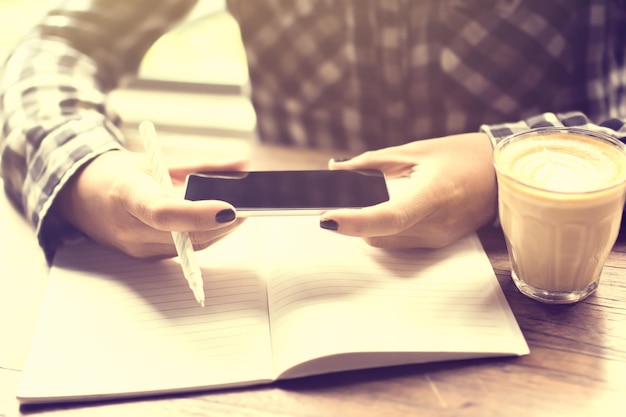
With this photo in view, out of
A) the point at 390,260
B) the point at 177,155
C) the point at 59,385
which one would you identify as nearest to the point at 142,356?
the point at 59,385

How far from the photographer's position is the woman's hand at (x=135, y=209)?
0.67m

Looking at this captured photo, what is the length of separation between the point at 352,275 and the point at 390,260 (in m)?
0.05

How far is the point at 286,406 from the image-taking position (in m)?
0.57

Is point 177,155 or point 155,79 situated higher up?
point 177,155

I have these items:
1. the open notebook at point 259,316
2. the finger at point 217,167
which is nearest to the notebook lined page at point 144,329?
the open notebook at point 259,316

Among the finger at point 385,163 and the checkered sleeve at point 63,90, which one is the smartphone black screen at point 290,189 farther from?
the checkered sleeve at point 63,90

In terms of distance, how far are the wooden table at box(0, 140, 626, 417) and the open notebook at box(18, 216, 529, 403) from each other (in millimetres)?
11

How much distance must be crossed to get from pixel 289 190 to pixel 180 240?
132 millimetres

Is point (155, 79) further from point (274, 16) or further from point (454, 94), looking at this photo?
point (454, 94)

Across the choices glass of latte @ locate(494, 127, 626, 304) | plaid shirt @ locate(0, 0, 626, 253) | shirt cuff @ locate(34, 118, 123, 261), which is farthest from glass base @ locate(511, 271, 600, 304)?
shirt cuff @ locate(34, 118, 123, 261)

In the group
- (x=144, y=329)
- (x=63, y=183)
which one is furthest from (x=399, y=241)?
(x=63, y=183)

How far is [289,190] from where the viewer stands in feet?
2.35

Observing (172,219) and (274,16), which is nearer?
(172,219)

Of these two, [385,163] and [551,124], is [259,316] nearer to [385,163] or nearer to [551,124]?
[385,163]
